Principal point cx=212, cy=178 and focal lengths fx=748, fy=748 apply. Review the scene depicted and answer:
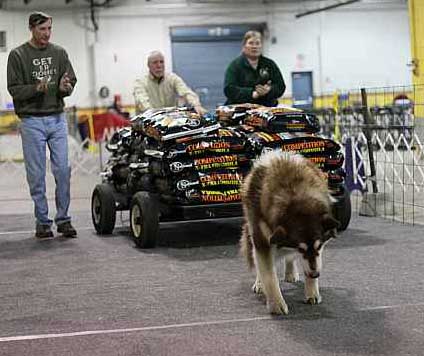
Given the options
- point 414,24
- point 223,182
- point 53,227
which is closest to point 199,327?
point 223,182

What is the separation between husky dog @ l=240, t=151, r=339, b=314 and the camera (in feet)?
10.5

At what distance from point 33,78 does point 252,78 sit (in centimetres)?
182

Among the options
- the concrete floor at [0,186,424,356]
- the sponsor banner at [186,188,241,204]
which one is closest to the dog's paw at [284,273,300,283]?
the concrete floor at [0,186,424,356]

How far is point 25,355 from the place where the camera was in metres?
3.00

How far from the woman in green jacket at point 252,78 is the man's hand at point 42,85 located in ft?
4.97

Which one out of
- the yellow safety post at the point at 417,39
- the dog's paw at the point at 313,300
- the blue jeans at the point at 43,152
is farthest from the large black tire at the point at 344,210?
the yellow safety post at the point at 417,39

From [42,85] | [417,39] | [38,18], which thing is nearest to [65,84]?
[42,85]

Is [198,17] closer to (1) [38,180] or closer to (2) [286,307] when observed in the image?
(1) [38,180]

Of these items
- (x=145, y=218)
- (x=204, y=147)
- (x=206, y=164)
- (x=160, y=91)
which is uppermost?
(x=160, y=91)

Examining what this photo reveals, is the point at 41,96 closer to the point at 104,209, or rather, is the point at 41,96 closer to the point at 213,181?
the point at 104,209

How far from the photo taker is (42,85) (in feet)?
19.1

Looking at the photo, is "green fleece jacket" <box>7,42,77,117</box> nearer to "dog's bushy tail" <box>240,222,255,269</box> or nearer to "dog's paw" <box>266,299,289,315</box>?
"dog's bushy tail" <box>240,222,255,269</box>

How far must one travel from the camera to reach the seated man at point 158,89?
21.8 feet

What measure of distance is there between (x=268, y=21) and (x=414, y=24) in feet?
28.5
